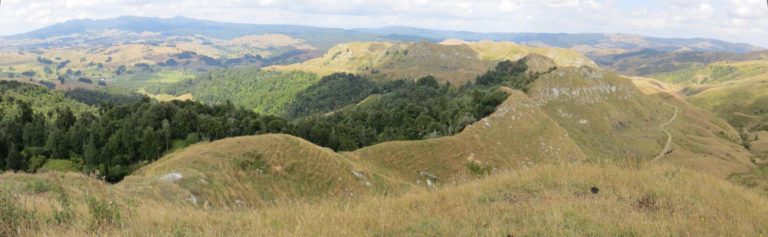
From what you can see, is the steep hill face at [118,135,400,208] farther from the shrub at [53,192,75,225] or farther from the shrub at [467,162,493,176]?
the shrub at [53,192,75,225]

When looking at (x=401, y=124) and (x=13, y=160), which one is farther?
(x=401, y=124)

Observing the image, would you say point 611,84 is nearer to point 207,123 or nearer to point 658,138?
point 658,138

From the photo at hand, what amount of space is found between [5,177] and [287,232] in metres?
20.4

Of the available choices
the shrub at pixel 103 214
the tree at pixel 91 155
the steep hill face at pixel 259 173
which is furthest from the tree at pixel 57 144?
the shrub at pixel 103 214

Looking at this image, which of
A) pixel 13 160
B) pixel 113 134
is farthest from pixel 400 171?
pixel 13 160

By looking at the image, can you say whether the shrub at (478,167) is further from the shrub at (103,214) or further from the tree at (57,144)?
A: the tree at (57,144)

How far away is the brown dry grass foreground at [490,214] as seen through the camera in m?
9.09

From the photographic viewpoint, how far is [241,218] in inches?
423

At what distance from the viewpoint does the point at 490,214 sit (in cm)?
1020

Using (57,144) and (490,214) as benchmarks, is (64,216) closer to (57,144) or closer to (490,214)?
(490,214)

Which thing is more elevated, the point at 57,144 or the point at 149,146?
the point at 149,146

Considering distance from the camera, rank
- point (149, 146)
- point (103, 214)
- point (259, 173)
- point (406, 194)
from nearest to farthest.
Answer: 1. point (103, 214)
2. point (406, 194)
3. point (259, 173)
4. point (149, 146)

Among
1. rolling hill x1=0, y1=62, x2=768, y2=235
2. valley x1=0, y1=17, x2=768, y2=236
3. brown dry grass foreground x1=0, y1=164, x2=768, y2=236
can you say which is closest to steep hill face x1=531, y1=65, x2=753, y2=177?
valley x1=0, y1=17, x2=768, y2=236

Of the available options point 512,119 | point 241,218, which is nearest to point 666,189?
point 241,218
